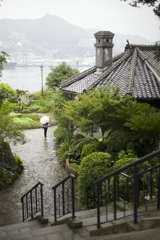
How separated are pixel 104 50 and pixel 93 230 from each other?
54.4ft

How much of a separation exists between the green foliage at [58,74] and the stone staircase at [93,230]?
26.0 metres

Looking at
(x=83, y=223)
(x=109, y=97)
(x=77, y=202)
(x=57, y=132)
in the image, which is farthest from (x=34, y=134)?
(x=83, y=223)

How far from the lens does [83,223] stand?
19.6 ft

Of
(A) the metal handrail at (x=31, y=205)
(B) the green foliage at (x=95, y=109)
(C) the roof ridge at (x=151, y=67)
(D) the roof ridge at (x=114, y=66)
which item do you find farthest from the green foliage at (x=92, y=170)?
(C) the roof ridge at (x=151, y=67)

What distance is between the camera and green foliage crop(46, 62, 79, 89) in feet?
106

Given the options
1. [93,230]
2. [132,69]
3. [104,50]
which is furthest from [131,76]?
[93,230]

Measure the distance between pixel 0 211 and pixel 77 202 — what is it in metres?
2.71

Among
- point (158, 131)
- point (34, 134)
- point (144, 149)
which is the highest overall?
point (158, 131)

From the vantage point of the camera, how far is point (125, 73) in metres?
18.1

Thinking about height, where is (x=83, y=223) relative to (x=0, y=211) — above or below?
above

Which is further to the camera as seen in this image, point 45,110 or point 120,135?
point 45,110

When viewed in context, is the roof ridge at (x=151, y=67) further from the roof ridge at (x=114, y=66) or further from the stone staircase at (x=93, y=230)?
the stone staircase at (x=93, y=230)

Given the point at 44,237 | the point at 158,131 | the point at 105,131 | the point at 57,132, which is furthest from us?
A: the point at 57,132

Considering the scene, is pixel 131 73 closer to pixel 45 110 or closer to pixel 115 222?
pixel 115 222
